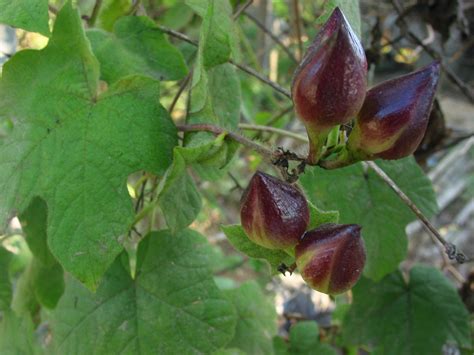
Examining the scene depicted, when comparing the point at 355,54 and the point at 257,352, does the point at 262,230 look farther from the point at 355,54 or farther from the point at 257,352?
the point at 257,352

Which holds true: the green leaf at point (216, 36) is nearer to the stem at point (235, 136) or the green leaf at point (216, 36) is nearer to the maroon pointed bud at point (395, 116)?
the stem at point (235, 136)

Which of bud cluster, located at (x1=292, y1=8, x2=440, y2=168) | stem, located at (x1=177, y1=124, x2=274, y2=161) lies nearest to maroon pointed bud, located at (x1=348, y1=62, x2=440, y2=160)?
bud cluster, located at (x1=292, y1=8, x2=440, y2=168)

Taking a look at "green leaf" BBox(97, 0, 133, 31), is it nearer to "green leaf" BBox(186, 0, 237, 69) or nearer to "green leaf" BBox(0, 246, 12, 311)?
"green leaf" BBox(186, 0, 237, 69)

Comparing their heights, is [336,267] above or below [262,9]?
above

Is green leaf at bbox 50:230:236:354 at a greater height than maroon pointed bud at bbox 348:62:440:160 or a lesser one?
lesser

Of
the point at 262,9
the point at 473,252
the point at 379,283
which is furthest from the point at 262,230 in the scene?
the point at 473,252

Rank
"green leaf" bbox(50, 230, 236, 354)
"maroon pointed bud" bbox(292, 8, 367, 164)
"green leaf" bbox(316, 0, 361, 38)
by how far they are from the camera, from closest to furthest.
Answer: "maroon pointed bud" bbox(292, 8, 367, 164) → "green leaf" bbox(316, 0, 361, 38) → "green leaf" bbox(50, 230, 236, 354)
